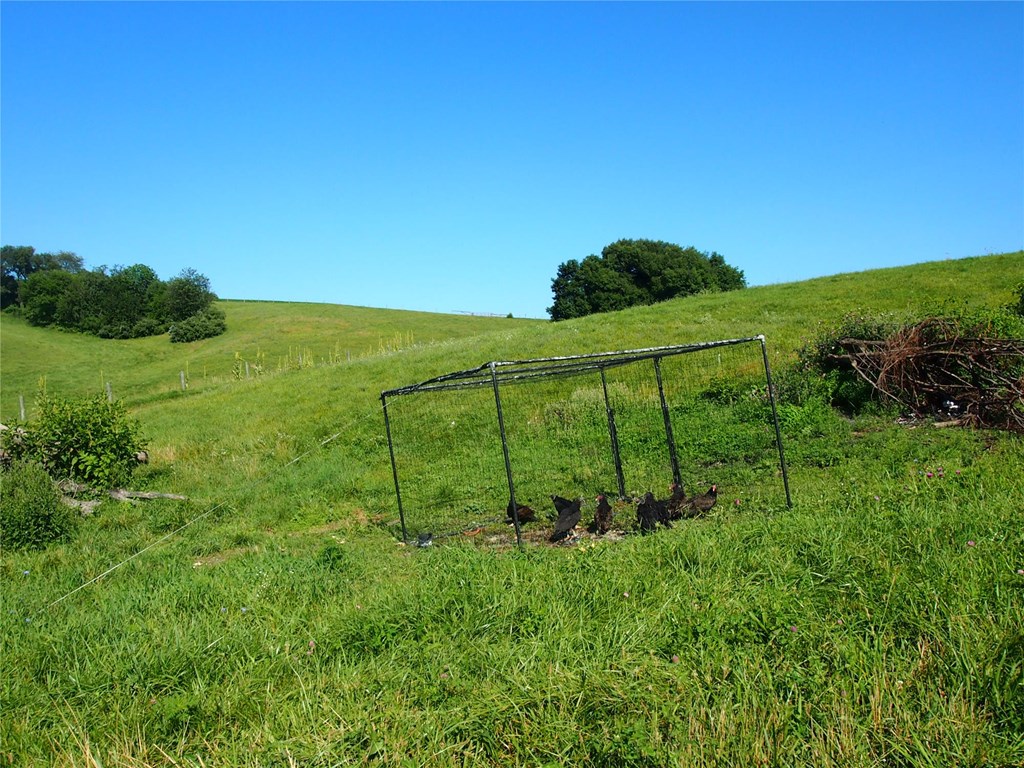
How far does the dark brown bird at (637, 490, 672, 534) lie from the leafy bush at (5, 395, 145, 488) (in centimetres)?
952

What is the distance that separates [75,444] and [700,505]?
1057 centimetres

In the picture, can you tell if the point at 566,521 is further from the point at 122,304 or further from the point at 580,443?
the point at 122,304

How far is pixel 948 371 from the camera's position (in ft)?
36.8

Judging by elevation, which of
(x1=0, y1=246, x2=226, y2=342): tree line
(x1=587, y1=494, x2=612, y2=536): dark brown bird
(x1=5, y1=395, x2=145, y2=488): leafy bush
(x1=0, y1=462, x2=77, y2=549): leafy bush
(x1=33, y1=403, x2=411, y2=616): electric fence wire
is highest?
(x1=0, y1=246, x2=226, y2=342): tree line

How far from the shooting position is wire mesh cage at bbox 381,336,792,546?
8.70 meters

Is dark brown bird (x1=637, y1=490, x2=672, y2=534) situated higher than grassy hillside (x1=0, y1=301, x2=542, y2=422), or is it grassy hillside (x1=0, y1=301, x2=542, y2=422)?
grassy hillside (x1=0, y1=301, x2=542, y2=422)

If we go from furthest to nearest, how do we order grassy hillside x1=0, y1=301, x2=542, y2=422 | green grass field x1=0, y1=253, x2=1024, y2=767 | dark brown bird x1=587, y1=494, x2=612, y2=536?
grassy hillside x1=0, y1=301, x2=542, y2=422, dark brown bird x1=587, y1=494, x2=612, y2=536, green grass field x1=0, y1=253, x2=1024, y2=767

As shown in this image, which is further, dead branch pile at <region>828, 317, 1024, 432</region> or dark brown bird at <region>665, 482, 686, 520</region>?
dead branch pile at <region>828, 317, 1024, 432</region>

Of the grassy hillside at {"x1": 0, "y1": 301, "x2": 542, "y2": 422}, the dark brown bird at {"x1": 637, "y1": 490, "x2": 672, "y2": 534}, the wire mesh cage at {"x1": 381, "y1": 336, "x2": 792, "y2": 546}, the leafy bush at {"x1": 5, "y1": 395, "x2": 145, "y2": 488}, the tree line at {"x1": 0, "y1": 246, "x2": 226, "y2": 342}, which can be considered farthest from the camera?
the tree line at {"x1": 0, "y1": 246, "x2": 226, "y2": 342}

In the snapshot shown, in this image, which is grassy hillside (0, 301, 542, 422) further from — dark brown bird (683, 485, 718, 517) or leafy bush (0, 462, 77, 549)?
dark brown bird (683, 485, 718, 517)

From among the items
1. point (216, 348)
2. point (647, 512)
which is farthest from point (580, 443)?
point (216, 348)

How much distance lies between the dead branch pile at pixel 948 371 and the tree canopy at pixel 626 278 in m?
43.8

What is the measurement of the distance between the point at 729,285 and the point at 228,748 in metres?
65.8

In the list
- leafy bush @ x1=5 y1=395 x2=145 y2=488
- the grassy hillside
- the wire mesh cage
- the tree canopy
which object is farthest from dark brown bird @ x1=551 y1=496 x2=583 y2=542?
the tree canopy
